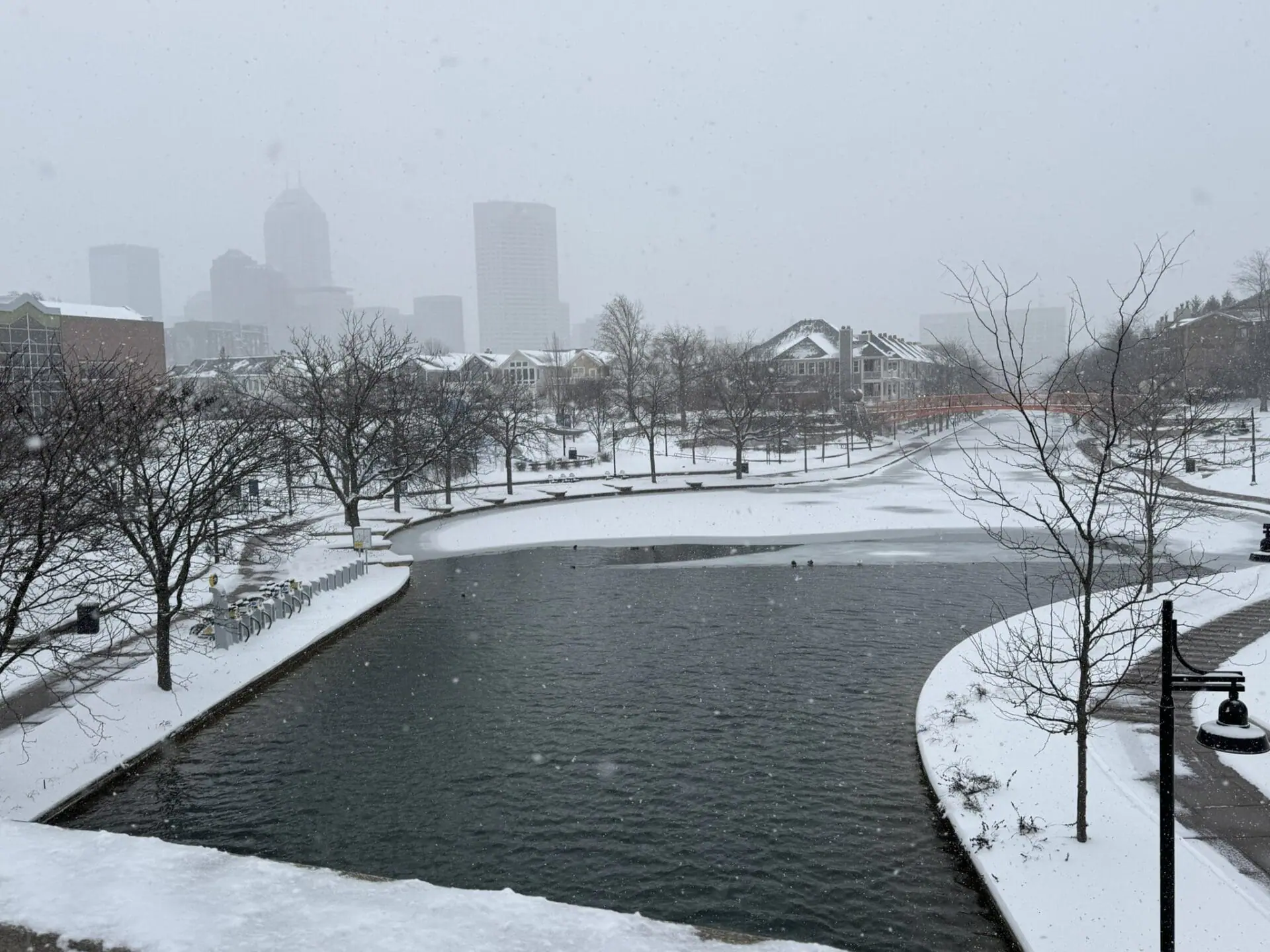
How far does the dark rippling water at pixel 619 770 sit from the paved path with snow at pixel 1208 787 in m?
3.20

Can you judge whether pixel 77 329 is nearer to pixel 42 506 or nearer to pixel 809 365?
pixel 809 365

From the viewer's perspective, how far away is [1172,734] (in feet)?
26.6

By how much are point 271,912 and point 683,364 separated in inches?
2870

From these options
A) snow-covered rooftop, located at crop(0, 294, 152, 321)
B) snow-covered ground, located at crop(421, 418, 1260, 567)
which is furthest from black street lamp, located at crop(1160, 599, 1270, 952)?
snow-covered rooftop, located at crop(0, 294, 152, 321)

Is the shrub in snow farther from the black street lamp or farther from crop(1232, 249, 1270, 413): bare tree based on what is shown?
crop(1232, 249, 1270, 413): bare tree

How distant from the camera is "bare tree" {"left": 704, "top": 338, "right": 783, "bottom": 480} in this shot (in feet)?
199

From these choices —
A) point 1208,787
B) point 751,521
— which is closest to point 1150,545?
point 1208,787

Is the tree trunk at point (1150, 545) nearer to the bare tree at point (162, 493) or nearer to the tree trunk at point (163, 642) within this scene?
the bare tree at point (162, 493)

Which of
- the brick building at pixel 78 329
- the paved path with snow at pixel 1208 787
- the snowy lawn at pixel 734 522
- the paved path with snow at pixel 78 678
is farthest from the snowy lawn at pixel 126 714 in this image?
the brick building at pixel 78 329

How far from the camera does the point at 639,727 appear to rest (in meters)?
16.6

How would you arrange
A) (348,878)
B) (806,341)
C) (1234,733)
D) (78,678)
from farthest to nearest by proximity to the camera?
1. (806,341)
2. (78,678)
3. (348,878)
4. (1234,733)

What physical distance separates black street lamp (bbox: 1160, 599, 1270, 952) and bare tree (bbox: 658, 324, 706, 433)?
63.7m

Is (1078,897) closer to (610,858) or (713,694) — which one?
(610,858)

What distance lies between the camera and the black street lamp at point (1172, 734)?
7.91 metres
